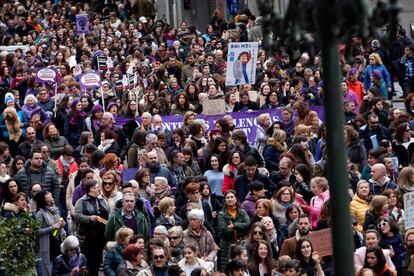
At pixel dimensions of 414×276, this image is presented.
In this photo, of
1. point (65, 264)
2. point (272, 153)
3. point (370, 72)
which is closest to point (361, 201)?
point (65, 264)

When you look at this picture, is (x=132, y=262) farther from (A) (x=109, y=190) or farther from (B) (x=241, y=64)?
(B) (x=241, y=64)

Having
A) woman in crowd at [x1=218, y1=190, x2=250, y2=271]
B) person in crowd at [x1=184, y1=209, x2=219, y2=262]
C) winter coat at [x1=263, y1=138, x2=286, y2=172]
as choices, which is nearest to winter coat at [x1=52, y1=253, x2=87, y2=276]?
person in crowd at [x1=184, y1=209, x2=219, y2=262]

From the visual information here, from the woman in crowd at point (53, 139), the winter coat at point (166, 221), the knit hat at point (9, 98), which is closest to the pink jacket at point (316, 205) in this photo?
the winter coat at point (166, 221)

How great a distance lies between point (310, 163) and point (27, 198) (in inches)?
151

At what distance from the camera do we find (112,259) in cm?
1597

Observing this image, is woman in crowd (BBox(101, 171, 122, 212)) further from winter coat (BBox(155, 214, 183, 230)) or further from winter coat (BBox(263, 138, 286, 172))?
winter coat (BBox(263, 138, 286, 172))

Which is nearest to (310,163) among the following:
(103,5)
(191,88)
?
(191,88)

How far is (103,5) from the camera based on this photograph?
1745 inches

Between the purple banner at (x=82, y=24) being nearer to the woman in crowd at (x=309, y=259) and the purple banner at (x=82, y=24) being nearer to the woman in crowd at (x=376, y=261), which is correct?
the woman in crowd at (x=309, y=259)

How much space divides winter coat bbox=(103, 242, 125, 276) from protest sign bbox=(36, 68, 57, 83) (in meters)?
11.9

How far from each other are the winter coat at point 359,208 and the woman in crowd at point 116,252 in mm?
2596

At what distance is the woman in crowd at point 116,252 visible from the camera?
1592 centimetres

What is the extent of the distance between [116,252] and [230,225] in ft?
5.83

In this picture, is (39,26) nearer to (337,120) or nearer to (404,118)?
(404,118)
